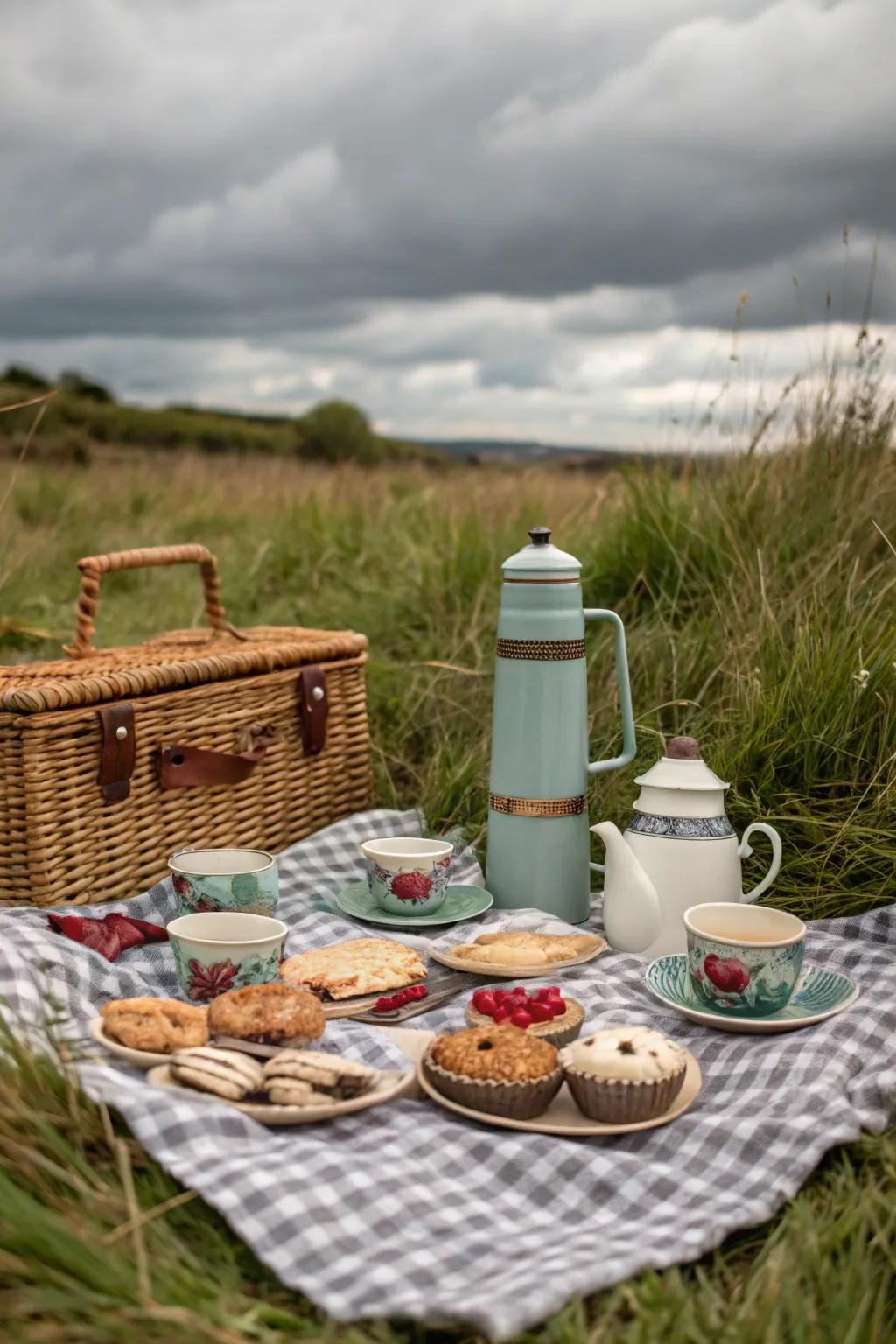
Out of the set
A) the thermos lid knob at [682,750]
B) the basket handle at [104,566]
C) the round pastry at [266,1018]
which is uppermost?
the basket handle at [104,566]

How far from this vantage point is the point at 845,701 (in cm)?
311

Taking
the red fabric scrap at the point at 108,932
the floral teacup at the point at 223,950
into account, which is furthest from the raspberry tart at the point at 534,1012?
the red fabric scrap at the point at 108,932

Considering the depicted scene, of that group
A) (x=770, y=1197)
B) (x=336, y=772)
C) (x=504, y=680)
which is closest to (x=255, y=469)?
(x=336, y=772)

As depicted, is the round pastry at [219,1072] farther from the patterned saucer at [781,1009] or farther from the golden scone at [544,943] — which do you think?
the patterned saucer at [781,1009]

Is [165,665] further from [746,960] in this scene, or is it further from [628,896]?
[746,960]

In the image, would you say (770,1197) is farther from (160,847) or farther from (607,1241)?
(160,847)

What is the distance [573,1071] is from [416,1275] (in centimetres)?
45

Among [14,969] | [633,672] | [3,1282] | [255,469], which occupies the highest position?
[255,469]

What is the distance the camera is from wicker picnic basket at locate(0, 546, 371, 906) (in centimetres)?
278

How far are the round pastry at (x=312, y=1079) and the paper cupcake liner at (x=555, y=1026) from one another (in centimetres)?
26

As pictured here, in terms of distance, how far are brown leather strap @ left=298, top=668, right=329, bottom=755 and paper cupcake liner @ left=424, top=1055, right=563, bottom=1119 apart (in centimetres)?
169

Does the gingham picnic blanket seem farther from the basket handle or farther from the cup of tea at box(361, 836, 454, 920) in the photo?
the basket handle

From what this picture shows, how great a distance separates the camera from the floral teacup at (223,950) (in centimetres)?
227

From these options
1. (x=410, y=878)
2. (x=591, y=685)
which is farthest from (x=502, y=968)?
(x=591, y=685)
